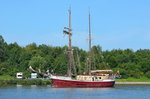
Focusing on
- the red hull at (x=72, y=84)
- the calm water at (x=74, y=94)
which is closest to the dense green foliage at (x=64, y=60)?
the red hull at (x=72, y=84)

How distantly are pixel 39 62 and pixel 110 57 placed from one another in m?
23.5

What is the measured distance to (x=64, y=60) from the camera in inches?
5143

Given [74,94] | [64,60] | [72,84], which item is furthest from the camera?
[64,60]

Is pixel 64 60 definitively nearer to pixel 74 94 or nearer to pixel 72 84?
pixel 72 84

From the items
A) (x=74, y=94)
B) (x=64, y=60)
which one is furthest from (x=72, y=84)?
(x=64, y=60)

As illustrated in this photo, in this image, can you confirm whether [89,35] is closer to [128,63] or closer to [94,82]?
[94,82]

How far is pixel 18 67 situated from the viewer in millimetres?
135250

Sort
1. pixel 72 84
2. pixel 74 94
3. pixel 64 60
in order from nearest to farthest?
1. pixel 74 94
2. pixel 72 84
3. pixel 64 60

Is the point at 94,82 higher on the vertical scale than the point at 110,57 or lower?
lower

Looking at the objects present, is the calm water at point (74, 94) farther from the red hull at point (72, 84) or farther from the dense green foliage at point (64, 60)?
the dense green foliage at point (64, 60)

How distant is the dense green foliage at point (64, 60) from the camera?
127m

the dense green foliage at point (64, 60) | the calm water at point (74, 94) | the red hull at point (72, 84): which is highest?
the dense green foliage at point (64, 60)

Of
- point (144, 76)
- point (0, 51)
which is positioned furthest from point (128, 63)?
point (0, 51)

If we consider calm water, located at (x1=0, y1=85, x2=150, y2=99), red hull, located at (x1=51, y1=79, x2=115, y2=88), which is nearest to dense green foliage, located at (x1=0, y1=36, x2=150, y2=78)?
red hull, located at (x1=51, y1=79, x2=115, y2=88)
